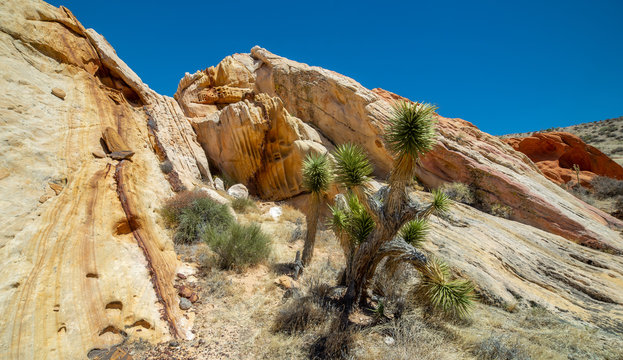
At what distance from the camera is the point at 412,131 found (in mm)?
4574

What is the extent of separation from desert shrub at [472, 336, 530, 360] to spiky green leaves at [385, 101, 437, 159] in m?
3.07

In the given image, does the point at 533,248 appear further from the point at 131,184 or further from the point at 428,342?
the point at 131,184

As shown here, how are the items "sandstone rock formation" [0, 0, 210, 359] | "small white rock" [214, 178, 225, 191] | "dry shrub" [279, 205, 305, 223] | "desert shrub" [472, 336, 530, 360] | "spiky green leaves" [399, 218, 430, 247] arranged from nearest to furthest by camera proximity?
"sandstone rock formation" [0, 0, 210, 359], "desert shrub" [472, 336, 530, 360], "spiky green leaves" [399, 218, 430, 247], "dry shrub" [279, 205, 305, 223], "small white rock" [214, 178, 225, 191]

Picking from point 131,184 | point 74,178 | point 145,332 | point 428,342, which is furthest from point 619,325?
point 74,178

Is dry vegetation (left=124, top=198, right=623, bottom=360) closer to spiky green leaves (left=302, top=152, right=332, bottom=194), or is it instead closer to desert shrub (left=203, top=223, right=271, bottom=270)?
desert shrub (left=203, top=223, right=271, bottom=270)

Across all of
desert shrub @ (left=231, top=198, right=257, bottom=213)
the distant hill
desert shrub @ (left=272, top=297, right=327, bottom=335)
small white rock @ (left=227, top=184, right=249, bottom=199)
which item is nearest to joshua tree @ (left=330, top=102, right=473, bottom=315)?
desert shrub @ (left=272, top=297, right=327, bottom=335)

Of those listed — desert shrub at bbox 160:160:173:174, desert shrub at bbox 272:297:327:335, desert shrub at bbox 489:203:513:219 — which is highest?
desert shrub at bbox 160:160:173:174

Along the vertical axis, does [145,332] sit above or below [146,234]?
below

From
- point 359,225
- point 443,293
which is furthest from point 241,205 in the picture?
point 443,293

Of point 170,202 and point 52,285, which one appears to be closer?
point 52,285

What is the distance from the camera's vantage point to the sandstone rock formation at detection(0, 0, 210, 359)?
3.52 metres

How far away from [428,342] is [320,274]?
313cm

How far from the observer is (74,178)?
5309 millimetres

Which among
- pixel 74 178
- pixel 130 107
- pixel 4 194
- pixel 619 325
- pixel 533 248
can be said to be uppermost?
pixel 130 107
